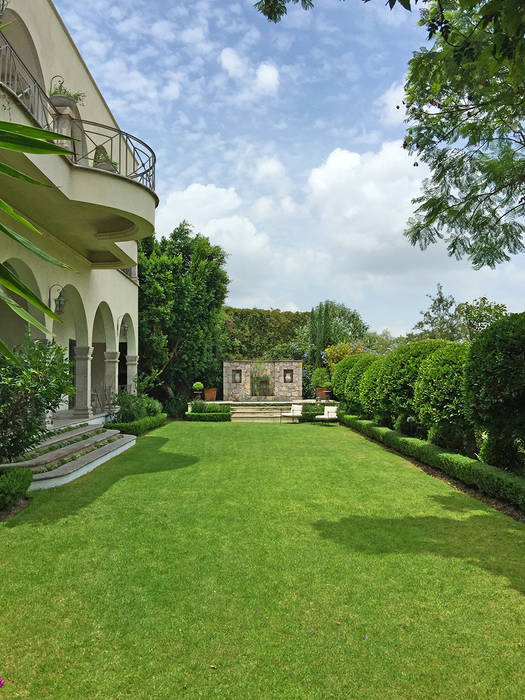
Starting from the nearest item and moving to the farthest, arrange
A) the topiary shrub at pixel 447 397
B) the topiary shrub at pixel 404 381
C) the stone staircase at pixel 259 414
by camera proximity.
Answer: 1. the topiary shrub at pixel 447 397
2. the topiary shrub at pixel 404 381
3. the stone staircase at pixel 259 414

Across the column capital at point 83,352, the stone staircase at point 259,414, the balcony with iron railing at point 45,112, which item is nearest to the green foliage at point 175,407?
the stone staircase at point 259,414

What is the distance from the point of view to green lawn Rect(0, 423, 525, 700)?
2.73 meters

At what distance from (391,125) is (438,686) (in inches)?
291

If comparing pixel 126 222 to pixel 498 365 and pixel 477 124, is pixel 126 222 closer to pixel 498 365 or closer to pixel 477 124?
pixel 477 124

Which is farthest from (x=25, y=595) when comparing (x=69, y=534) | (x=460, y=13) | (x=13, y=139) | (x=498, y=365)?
(x=460, y=13)

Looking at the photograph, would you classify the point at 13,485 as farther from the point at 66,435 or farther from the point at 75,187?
the point at 75,187

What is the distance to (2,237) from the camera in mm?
7812

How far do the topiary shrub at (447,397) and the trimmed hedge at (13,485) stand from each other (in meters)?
6.79

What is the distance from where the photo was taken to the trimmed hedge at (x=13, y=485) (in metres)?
5.68

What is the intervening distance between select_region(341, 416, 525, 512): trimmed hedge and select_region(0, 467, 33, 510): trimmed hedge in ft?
21.9

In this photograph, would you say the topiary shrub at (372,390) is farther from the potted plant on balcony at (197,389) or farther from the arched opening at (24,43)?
the arched opening at (24,43)

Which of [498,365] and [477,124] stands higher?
[477,124]

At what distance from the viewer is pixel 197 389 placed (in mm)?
22562

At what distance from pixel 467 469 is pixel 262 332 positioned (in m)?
21.1
